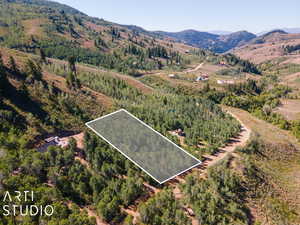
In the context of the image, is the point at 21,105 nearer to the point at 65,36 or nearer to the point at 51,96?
the point at 51,96

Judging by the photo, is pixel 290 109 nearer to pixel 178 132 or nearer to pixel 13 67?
pixel 178 132

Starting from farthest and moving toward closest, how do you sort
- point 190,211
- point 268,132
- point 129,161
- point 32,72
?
1. point 268,132
2. point 32,72
3. point 129,161
4. point 190,211

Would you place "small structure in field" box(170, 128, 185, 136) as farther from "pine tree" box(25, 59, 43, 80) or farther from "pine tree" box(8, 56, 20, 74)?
"pine tree" box(8, 56, 20, 74)

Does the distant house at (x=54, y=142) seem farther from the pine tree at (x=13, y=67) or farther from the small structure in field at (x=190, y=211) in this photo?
the pine tree at (x=13, y=67)

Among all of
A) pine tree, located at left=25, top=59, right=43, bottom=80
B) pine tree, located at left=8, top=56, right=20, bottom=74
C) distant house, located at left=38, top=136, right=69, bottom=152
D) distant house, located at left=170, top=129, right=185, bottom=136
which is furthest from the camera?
distant house, located at left=170, top=129, right=185, bottom=136

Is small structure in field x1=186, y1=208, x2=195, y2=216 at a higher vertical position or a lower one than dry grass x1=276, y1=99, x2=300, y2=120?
lower

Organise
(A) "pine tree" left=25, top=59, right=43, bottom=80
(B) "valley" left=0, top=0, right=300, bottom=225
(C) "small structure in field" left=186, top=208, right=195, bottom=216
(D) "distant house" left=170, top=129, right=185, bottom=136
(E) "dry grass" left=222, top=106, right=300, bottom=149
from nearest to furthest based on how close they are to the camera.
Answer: (B) "valley" left=0, top=0, right=300, bottom=225
(C) "small structure in field" left=186, top=208, right=195, bottom=216
(A) "pine tree" left=25, top=59, right=43, bottom=80
(D) "distant house" left=170, top=129, right=185, bottom=136
(E) "dry grass" left=222, top=106, right=300, bottom=149

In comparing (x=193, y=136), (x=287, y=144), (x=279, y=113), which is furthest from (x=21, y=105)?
(x=279, y=113)

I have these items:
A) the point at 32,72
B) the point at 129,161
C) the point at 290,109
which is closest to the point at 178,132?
the point at 129,161

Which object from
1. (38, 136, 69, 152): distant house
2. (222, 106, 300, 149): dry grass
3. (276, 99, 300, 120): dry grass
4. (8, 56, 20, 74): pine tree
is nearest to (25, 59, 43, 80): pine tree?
(8, 56, 20, 74): pine tree

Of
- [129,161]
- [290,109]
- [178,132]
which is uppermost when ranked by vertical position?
[129,161]

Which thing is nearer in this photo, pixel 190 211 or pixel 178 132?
pixel 190 211

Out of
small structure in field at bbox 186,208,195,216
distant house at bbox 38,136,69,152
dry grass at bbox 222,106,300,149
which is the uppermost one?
distant house at bbox 38,136,69,152
